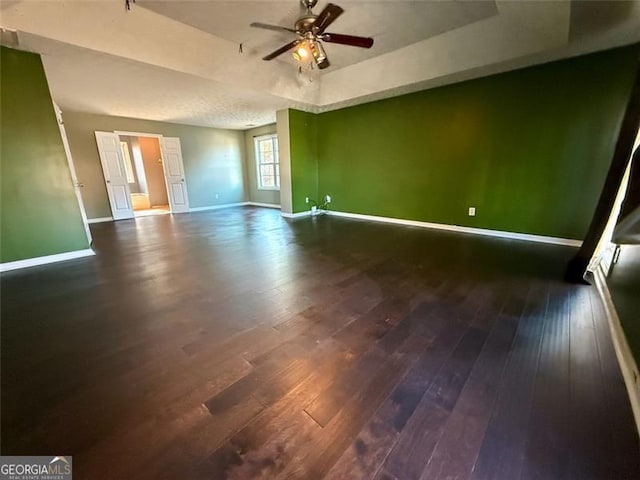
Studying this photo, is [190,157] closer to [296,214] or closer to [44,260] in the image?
[296,214]

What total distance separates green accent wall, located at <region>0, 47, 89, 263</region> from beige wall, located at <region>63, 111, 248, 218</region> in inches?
133

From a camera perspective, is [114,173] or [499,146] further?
[114,173]

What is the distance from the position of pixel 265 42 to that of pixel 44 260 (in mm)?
4181

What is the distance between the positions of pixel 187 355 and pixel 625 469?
6.85 ft

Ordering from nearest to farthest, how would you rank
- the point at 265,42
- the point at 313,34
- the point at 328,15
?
1. the point at 328,15
2. the point at 313,34
3. the point at 265,42

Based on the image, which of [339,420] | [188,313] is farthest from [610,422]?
[188,313]

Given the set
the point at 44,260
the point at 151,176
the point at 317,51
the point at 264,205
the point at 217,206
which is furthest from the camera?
the point at 151,176

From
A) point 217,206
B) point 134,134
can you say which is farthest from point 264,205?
point 134,134

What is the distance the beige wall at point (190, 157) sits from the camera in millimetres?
5898

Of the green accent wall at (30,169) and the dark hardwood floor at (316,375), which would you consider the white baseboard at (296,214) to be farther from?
the green accent wall at (30,169)

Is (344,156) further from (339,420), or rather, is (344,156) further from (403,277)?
(339,420)

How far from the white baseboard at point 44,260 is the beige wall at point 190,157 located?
3375 millimetres

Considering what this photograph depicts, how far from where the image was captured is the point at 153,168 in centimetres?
Result: 873

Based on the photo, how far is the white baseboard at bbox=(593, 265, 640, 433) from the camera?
124 centimetres
